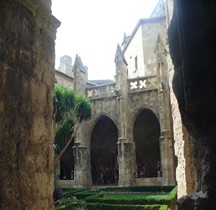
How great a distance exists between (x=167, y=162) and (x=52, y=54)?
45.2 ft

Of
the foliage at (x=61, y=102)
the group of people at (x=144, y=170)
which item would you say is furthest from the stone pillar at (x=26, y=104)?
the group of people at (x=144, y=170)

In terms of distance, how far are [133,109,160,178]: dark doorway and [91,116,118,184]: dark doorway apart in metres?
1.96

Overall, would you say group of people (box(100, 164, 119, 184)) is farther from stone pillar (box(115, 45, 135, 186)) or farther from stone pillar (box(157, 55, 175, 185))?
stone pillar (box(157, 55, 175, 185))

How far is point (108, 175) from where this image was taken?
2133 centimetres

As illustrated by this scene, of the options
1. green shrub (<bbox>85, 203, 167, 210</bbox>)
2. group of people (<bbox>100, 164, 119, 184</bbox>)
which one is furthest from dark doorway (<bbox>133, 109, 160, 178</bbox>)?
green shrub (<bbox>85, 203, 167, 210</bbox>)

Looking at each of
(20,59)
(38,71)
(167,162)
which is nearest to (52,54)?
(38,71)

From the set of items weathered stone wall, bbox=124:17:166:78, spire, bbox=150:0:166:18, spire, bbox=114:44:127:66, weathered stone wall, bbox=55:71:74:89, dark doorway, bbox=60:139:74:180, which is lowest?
dark doorway, bbox=60:139:74:180

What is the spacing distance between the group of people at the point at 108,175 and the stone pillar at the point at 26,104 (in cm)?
1780

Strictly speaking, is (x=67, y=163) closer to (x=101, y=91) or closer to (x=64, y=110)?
(x=101, y=91)

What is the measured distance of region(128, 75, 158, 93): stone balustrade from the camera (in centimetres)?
1851

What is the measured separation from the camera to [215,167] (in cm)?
104

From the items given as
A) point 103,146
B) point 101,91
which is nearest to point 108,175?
point 103,146

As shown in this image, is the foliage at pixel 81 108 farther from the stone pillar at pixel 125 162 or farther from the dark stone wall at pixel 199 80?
the dark stone wall at pixel 199 80

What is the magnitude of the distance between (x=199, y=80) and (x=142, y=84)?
1827 cm
